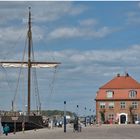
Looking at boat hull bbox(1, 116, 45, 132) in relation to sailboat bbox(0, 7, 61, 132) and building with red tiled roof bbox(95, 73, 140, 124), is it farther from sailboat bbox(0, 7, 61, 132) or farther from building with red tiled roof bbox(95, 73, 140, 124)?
building with red tiled roof bbox(95, 73, 140, 124)

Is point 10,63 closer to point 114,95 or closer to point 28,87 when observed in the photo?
point 28,87

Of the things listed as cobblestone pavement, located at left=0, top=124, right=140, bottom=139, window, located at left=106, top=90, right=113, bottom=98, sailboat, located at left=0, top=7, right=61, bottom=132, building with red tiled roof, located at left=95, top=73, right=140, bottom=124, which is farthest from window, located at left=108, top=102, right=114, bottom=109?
cobblestone pavement, located at left=0, top=124, right=140, bottom=139

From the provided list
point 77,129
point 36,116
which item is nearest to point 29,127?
point 36,116

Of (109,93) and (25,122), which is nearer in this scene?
(25,122)

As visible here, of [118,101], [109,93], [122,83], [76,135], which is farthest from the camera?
[122,83]

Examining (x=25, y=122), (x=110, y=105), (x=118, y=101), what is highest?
(x=118, y=101)

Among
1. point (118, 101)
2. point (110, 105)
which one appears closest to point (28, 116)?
point (110, 105)

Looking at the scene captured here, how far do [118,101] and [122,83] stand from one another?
578 cm

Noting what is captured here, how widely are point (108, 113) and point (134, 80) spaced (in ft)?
41.3

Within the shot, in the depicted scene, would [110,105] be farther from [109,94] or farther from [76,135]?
[76,135]

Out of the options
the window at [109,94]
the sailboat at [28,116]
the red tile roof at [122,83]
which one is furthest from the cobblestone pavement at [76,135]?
the red tile roof at [122,83]

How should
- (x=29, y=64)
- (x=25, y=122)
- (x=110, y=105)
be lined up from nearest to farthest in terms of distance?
(x=25, y=122), (x=29, y=64), (x=110, y=105)

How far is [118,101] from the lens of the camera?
116 m

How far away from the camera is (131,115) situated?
373 feet
